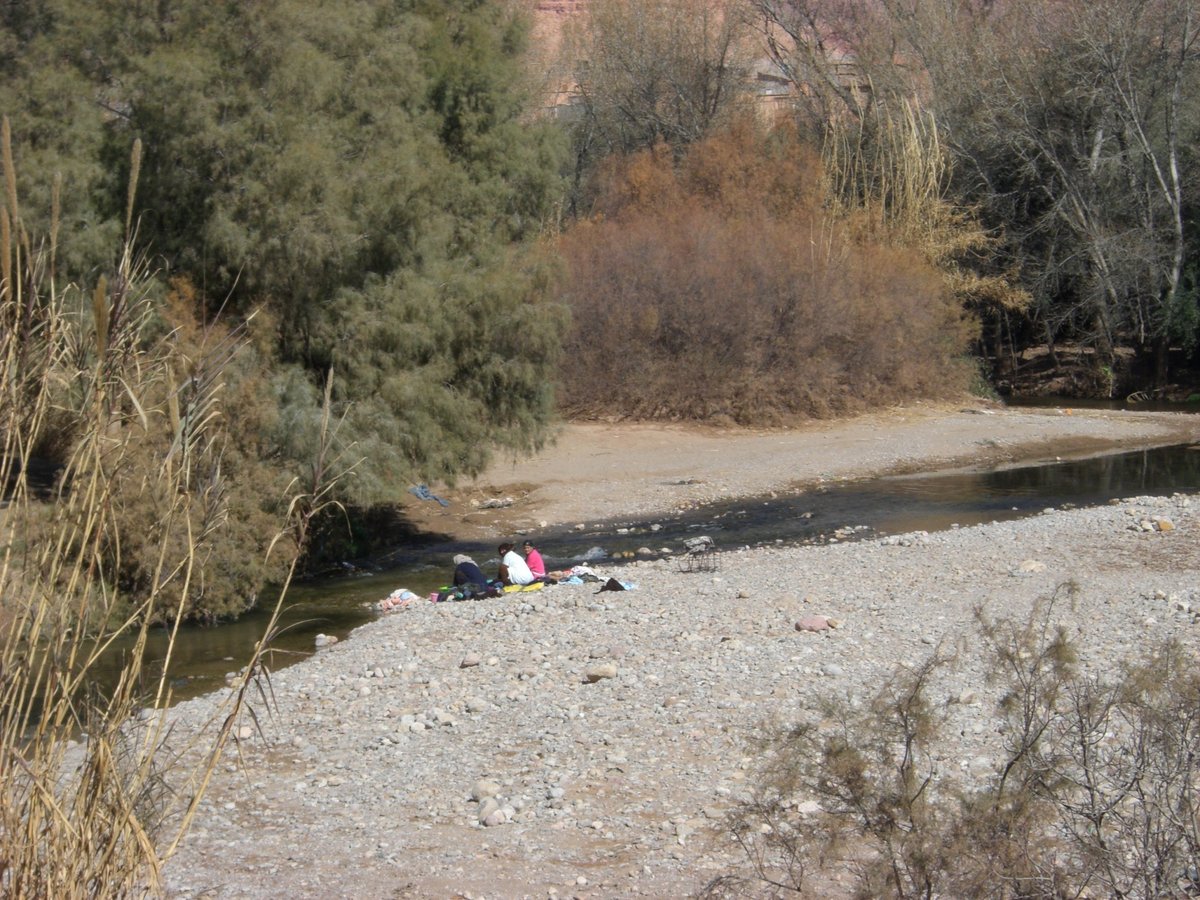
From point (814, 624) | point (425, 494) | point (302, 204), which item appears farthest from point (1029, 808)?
point (425, 494)

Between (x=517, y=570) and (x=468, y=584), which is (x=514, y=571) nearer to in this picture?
(x=517, y=570)

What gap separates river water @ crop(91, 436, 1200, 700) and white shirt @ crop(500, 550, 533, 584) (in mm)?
1503

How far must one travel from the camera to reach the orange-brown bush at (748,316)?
1162 inches

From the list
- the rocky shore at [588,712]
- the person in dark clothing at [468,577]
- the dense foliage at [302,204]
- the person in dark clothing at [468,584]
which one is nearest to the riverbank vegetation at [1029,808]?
the rocky shore at [588,712]

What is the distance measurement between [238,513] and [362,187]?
15.2 feet

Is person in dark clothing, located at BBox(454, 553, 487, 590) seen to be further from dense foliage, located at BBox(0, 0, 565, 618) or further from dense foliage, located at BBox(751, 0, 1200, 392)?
dense foliage, located at BBox(751, 0, 1200, 392)

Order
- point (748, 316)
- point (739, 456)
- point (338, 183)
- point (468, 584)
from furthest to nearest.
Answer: point (748, 316)
point (739, 456)
point (338, 183)
point (468, 584)

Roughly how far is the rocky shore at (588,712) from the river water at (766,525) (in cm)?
133

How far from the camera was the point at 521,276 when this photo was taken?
18.8 metres

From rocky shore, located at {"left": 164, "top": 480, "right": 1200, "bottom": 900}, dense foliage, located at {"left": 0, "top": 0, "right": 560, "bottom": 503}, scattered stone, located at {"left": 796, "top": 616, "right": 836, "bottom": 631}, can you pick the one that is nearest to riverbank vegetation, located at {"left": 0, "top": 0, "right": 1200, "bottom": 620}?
dense foliage, located at {"left": 0, "top": 0, "right": 560, "bottom": 503}

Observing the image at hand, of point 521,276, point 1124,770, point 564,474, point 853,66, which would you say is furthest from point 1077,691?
point 853,66

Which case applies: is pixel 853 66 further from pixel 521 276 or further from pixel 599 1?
pixel 521 276

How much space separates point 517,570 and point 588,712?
17.8 ft

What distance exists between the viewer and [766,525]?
19266mm
